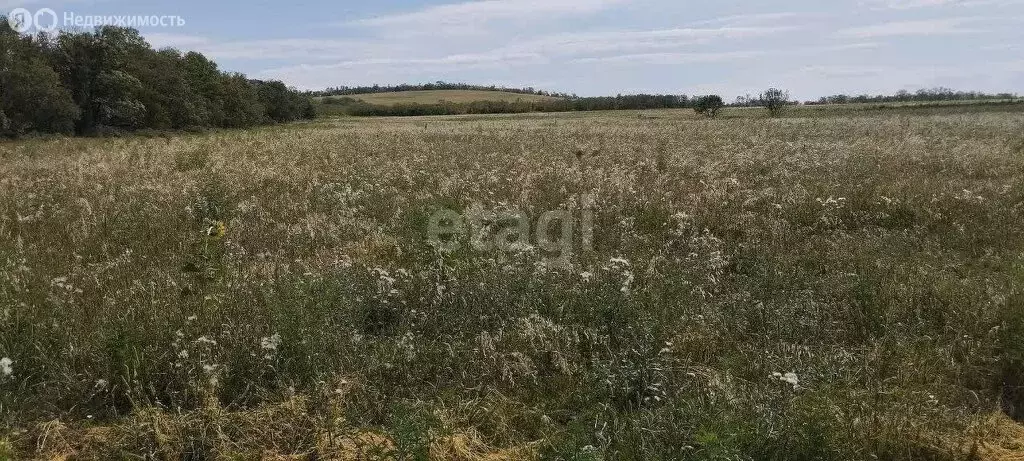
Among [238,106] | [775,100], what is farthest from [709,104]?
[238,106]

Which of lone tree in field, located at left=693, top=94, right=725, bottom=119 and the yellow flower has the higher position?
lone tree in field, located at left=693, top=94, right=725, bottom=119

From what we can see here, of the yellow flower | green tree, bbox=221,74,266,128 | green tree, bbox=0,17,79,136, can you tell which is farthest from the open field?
green tree, bbox=221,74,266,128

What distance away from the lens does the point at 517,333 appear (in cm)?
531

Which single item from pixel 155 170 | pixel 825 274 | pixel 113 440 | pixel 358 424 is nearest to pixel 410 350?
pixel 358 424

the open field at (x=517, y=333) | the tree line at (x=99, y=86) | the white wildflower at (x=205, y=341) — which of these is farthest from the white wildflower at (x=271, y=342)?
the tree line at (x=99, y=86)

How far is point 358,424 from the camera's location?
168 inches

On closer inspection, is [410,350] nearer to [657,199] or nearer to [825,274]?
[825,274]

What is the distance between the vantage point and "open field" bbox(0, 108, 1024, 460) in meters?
4.06

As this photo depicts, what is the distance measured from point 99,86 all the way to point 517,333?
45.5m

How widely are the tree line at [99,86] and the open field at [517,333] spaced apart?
31.5 m

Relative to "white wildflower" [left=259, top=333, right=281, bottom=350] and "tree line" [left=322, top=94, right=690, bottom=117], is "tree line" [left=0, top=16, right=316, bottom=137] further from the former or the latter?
"tree line" [left=322, top=94, right=690, bottom=117]

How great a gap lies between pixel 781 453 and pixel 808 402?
27.4 inches

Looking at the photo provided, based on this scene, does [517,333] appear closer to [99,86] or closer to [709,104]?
[99,86]

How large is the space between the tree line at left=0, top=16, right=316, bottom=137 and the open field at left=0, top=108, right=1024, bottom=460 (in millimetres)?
31548
